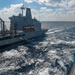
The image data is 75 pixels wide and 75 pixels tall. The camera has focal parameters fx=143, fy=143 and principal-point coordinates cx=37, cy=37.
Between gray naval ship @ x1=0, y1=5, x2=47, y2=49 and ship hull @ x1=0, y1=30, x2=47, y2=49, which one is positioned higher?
gray naval ship @ x1=0, y1=5, x2=47, y2=49

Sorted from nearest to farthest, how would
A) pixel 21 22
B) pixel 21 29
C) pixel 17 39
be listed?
1. pixel 17 39
2. pixel 21 22
3. pixel 21 29

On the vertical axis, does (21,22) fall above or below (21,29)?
above

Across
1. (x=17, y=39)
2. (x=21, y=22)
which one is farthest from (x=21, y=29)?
(x=17, y=39)

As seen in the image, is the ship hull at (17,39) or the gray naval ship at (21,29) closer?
the ship hull at (17,39)

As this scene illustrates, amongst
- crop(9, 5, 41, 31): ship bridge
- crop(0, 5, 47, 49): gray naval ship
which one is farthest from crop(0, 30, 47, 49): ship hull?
crop(9, 5, 41, 31): ship bridge

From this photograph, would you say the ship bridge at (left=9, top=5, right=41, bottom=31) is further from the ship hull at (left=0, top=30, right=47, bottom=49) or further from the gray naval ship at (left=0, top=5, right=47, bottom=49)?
the ship hull at (left=0, top=30, right=47, bottom=49)

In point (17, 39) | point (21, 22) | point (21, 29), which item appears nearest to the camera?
point (17, 39)

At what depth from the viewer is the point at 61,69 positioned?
30719mm

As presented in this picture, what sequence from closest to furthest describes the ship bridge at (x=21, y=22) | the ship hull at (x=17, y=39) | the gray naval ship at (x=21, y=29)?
the ship hull at (x=17, y=39) < the gray naval ship at (x=21, y=29) < the ship bridge at (x=21, y=22)

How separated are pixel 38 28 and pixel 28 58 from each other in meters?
53.8

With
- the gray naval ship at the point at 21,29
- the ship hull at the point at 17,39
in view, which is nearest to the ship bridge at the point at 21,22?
the gray naval ship at the point at 21,29

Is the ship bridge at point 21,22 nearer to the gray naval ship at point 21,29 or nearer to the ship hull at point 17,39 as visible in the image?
the gray naval ship at point 21,29

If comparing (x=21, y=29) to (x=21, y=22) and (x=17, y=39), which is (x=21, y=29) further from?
(x=17, y=39)

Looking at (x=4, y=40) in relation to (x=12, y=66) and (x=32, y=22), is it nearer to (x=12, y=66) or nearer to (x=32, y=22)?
(x=12, y=66)
